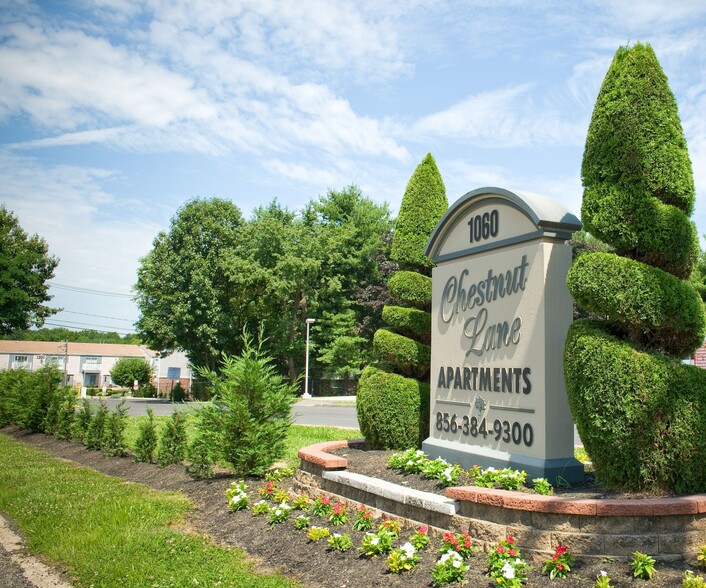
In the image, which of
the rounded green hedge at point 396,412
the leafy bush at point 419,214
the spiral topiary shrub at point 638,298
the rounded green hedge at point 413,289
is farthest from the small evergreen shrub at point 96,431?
the spiral topiary shrub at point 638,298

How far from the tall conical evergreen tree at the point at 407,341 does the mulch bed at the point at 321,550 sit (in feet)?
1.66

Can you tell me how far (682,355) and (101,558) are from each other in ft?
18.5

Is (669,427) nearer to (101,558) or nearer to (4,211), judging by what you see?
(101,558)

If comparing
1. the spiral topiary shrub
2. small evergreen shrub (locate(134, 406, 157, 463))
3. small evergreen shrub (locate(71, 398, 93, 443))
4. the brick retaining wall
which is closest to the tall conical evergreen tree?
the brick retaining wall

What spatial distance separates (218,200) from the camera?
43000mm

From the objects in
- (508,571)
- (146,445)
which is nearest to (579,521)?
(508,571)

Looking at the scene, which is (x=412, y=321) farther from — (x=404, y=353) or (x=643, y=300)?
(x=643, y=300)

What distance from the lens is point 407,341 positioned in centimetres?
899

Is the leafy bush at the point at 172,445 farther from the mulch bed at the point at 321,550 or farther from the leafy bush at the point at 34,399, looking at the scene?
the leafy bush at the point at 34,399

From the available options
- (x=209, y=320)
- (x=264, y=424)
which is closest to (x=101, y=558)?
(x=264, y=424)

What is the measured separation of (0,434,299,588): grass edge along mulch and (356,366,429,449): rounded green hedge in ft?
8.92

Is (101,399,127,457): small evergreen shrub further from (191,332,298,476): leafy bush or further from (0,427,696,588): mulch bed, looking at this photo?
(191,332,298,476): leafy bush

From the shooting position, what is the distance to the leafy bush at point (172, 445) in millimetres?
10539

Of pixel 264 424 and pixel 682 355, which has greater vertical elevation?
pixel 682 355
